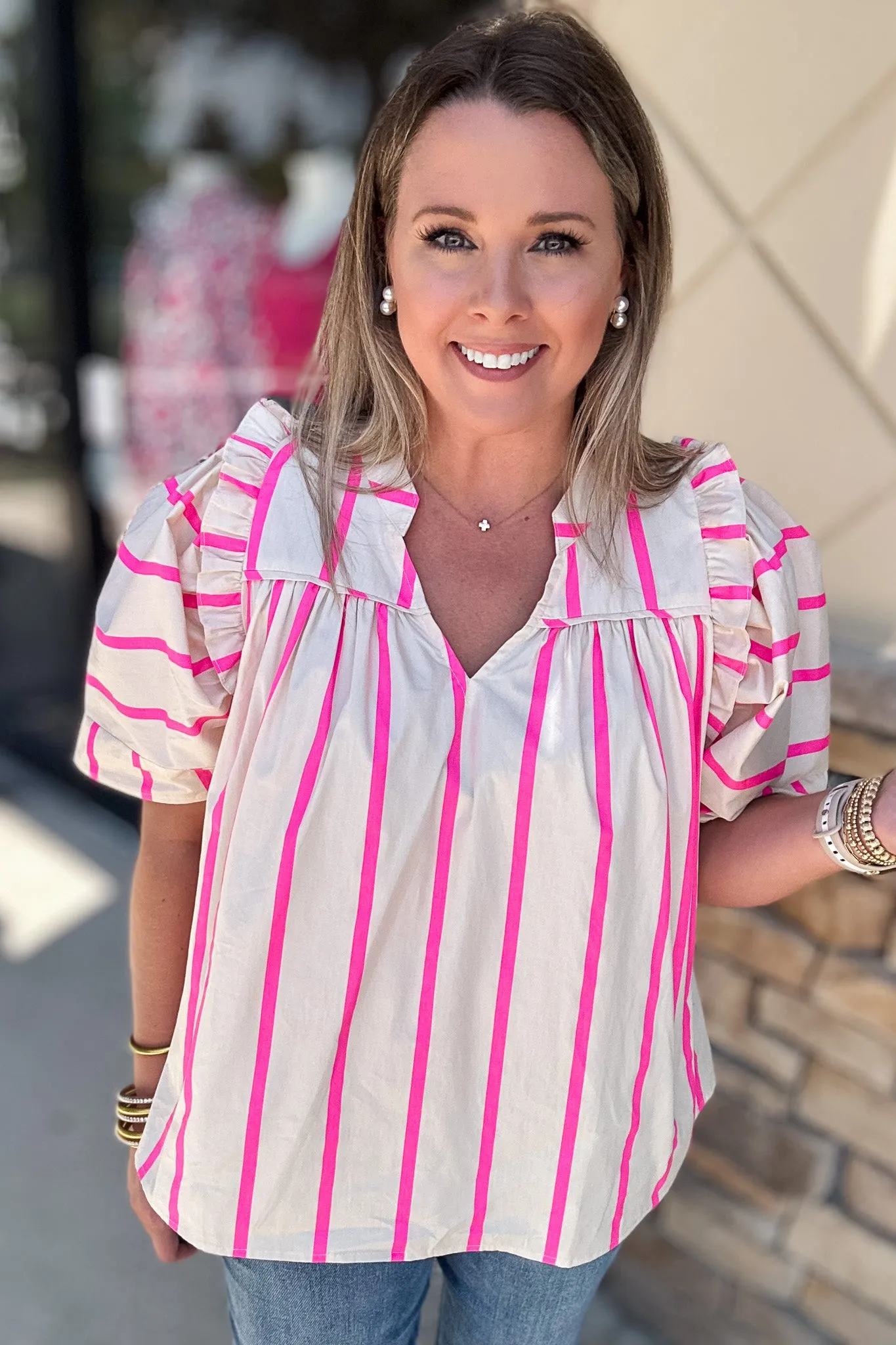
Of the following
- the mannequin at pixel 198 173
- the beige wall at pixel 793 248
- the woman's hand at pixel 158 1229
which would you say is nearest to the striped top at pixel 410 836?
the woman's hand at pixel 158 1229

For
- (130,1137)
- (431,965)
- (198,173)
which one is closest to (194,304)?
(198,173)

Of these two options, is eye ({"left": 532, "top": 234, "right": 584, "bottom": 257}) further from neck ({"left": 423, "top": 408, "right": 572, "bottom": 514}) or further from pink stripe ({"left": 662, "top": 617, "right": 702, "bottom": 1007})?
pink stripe ({"left": 662, "top": 617, "right": 702, "bottom": 1007})

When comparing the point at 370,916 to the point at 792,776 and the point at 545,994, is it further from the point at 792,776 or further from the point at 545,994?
the point at 792,776

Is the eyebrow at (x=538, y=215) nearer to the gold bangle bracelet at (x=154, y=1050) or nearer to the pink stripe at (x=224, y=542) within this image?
the pink stripe at (x=224, y=542)

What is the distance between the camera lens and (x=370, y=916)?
3.46ft

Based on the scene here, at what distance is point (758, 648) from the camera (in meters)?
1.15

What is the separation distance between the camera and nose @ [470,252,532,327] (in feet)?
3.42

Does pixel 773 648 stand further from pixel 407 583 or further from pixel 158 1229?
pixel 158 1229

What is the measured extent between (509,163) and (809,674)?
23.2 inches

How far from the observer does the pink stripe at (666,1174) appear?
3.97ft

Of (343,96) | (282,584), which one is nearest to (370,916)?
(282,584)

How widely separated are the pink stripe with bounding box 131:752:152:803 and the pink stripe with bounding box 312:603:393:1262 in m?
0.26

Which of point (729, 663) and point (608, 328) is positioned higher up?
point (608, 328)

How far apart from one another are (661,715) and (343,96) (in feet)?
8.42
